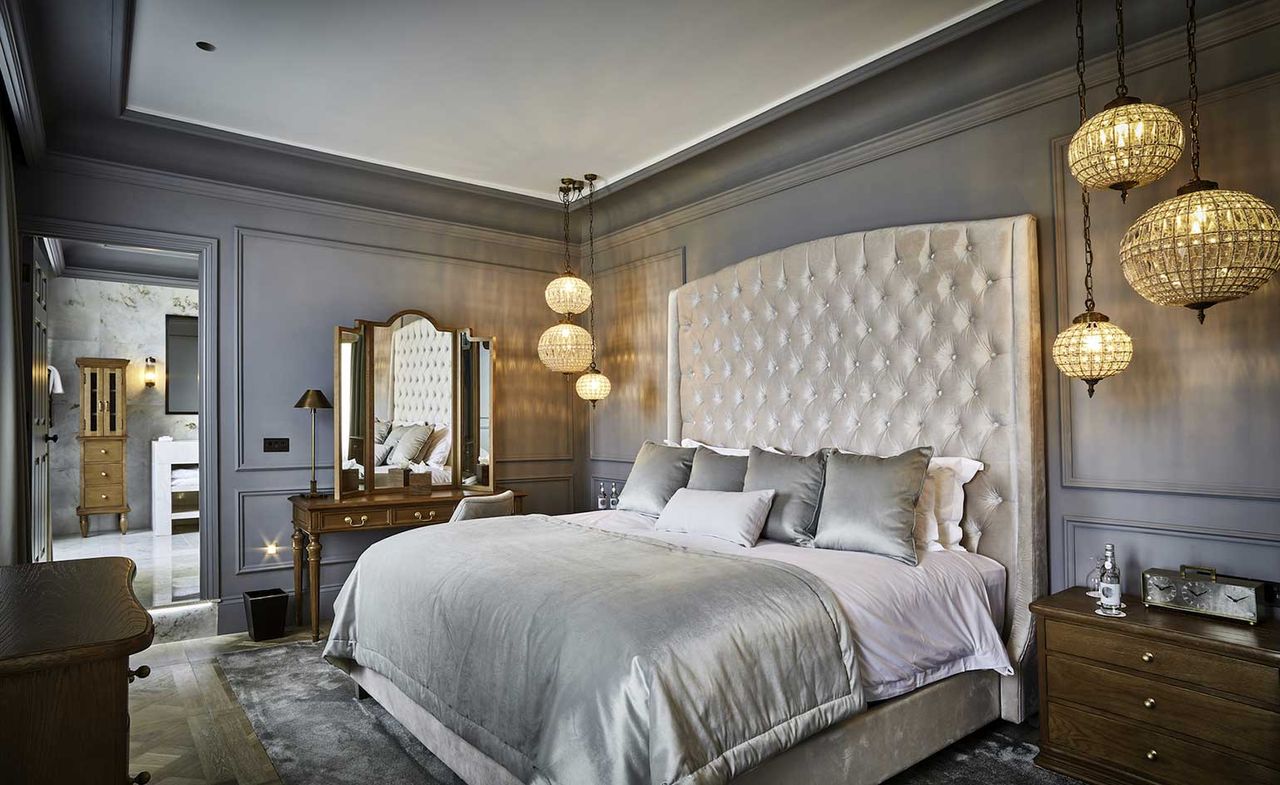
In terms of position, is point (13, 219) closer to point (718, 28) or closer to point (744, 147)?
point (718, 28)

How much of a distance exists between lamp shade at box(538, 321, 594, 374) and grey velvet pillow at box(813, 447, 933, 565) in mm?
2259

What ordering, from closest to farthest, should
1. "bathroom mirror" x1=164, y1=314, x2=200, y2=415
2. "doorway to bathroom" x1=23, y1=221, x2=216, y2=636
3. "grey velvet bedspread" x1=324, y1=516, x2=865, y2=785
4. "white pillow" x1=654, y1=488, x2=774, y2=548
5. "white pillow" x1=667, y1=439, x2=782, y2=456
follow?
"grey velvet bedspread" x1=324, y1=516, x2=865, y2=785 < "white pillow" x1=654, y1=488, x2=774, y2=548 < "white pillow" x1=667, y1=439, x2=782, y2=456 < "doorway to bathroom" x1=23, y1=221, x2=216, y2=636 < "bathroom mirror" x1=164, y1=314, x2=200, y2=415

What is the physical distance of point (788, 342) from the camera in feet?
13.1

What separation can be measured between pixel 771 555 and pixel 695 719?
114cm

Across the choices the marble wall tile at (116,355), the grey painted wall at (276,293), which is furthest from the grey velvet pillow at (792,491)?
the marble wall tile at (116,355)

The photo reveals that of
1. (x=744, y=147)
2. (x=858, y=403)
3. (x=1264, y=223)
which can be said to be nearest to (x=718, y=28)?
(x=744, y=147)

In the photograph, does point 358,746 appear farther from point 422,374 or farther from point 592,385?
point 592,385

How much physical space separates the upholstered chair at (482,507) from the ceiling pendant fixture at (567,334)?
3.74 feet

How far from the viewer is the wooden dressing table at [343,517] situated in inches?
165

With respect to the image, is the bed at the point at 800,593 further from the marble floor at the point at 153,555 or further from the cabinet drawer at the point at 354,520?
the marble floor at the point at 153,555

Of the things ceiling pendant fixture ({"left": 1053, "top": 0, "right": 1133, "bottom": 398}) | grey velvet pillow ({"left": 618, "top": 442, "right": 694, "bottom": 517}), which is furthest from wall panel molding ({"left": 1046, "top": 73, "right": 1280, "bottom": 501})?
grey velvet pillow ({"left": 618, "top": 442, "right": 694, "bottom": 517})

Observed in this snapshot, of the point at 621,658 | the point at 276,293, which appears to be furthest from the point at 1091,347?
the point at 276,293

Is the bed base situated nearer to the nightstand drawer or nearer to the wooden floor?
the nightstand drawer

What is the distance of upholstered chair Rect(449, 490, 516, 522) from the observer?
12.5ft
